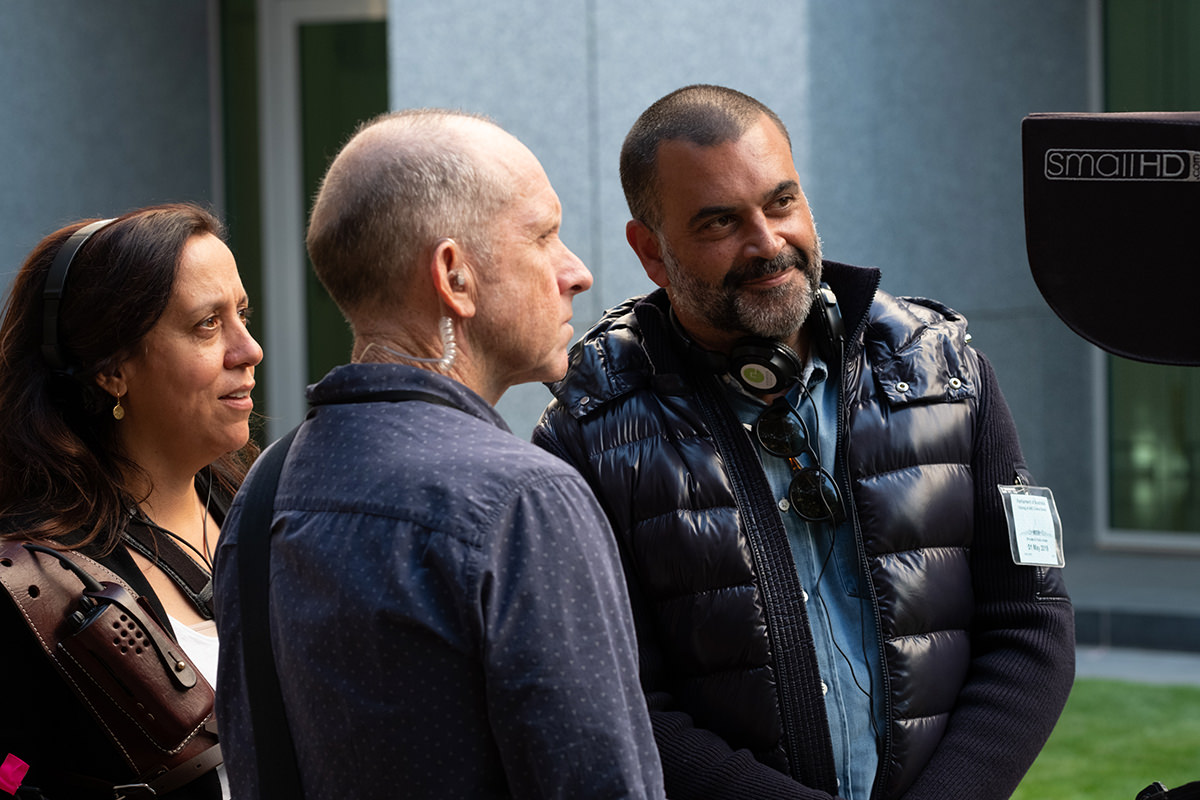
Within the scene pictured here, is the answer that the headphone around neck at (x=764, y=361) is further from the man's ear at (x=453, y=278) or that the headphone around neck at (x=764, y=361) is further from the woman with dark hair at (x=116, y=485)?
the woman with dark hair at (x=116, y=485)

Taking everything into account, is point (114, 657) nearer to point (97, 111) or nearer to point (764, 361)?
point (764, 361)

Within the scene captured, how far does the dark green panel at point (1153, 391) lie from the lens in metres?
7.65

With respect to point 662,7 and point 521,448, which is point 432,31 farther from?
point 521,448

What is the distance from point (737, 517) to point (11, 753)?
1.21 m

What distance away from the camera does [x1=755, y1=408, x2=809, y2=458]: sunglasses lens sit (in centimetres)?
222

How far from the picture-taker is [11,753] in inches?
79.3

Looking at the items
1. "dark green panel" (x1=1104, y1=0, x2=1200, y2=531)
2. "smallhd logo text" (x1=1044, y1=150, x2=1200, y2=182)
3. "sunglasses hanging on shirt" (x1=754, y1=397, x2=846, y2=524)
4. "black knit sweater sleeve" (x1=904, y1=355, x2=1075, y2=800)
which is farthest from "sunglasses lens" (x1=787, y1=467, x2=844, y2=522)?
"dark green panel" (x1=1104, y1=0, x2=1200, y2=531)

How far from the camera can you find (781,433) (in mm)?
2227

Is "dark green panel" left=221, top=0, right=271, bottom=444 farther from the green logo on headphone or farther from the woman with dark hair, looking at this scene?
the green logo on headphone

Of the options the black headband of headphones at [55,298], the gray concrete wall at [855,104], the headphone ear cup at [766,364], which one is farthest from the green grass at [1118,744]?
the black headband of headphones at [55,298]

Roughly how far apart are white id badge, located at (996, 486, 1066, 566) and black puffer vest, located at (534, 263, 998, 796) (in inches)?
2.9

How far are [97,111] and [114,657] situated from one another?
5.78 m

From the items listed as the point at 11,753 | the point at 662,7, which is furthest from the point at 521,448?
the point at 662,7

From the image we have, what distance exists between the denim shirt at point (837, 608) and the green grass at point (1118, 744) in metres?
2.66
